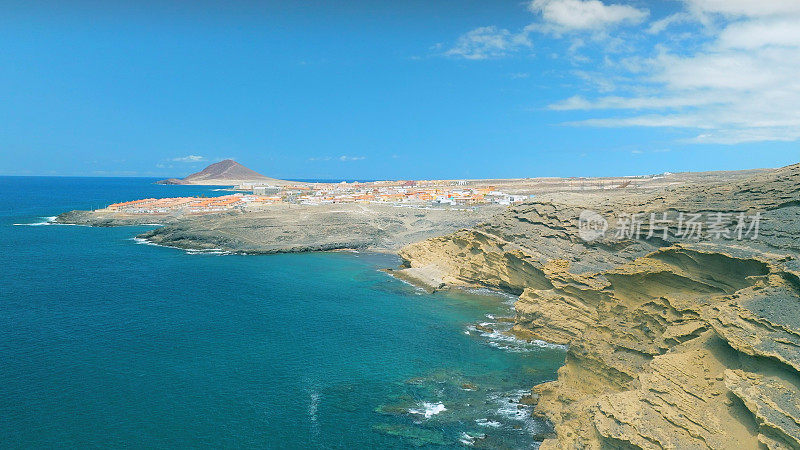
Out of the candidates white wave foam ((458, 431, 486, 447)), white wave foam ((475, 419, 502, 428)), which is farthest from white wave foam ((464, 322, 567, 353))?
white wave foam ((458, 431, 486, 447))

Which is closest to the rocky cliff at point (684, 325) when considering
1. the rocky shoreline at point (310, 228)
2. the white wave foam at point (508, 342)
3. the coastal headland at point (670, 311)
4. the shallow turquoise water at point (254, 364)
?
the coastal headland at point (670, 311)

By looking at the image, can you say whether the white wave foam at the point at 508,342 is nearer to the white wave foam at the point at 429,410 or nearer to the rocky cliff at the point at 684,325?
the rocky cliff at the point at 684,325

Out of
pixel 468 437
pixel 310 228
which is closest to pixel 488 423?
pixel 468 437

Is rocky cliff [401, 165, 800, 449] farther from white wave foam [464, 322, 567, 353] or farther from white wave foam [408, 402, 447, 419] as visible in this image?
white wave foam [408, 402, 447, 419]

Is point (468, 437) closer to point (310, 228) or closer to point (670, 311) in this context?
point (670, 311)

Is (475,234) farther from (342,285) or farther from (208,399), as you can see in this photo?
(208,399)
